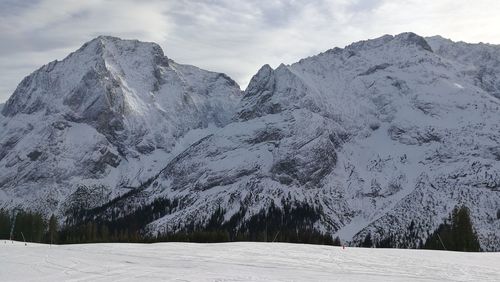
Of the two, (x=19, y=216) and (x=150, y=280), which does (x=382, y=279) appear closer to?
(x=150, y=280)

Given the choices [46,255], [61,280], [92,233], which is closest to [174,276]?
[61,280]

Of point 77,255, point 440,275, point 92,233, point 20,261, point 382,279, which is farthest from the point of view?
point 92,233

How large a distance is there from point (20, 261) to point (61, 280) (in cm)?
943

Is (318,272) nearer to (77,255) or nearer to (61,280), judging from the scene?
(61,280)

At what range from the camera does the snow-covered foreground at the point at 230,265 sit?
30.5 m

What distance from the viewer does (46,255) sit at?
40500 mm

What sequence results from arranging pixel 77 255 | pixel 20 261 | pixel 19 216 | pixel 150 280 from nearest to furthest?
pixel 150 280
pixel 20 261
pixel 77 255
pixel 19 216

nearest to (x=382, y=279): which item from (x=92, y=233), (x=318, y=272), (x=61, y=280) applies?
(x=318, y=272)

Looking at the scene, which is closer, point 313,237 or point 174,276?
point 174,276

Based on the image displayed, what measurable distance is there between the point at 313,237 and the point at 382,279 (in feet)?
425

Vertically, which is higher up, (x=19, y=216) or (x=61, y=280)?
(x=19, y=216)

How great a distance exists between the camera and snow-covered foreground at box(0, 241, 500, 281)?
100 ft

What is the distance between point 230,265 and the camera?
116ft

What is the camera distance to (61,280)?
2889cm
